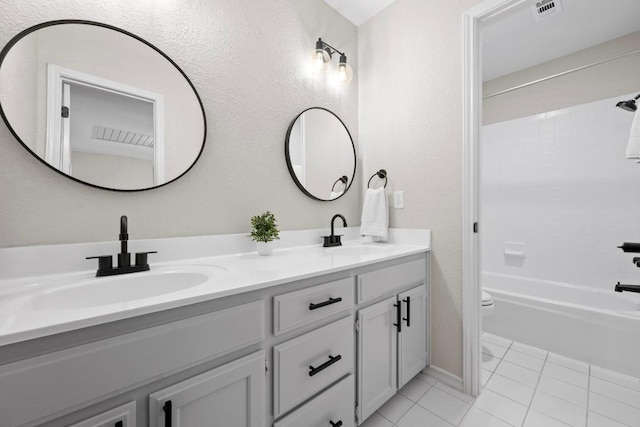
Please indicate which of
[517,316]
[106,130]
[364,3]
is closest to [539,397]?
[517,316]

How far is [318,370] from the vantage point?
37.0 inches

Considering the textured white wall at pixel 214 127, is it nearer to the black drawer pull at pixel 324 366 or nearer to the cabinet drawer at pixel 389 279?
the cabinet drawer at pixel 389 279

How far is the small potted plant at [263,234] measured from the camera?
4.31 feet

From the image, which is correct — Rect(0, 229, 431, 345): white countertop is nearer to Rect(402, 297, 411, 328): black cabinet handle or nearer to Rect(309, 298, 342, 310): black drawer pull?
Rect(309, 298, 342, 310): black drawer pull

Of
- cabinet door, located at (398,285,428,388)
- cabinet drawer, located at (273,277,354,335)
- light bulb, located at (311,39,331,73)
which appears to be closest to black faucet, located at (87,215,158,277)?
cabinet drawer, located at (273,277,354,335)

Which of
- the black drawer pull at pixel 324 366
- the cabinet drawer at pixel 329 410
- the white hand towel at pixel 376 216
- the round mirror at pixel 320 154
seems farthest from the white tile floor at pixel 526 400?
the round mirror at pixel 320 154

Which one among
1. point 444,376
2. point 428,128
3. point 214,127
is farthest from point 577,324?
point 214,127

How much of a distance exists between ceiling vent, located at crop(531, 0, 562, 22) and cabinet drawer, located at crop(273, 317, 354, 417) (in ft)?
7.89

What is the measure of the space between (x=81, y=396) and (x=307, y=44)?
1942 mm

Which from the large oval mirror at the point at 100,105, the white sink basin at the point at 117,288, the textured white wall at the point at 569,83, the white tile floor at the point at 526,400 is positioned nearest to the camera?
the white sink basin at the point at 117,288

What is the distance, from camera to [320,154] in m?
1.77

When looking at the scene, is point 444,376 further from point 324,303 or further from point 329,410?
point 324,303

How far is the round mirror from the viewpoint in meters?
1.62

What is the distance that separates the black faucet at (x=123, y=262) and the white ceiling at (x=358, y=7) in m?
1.96
